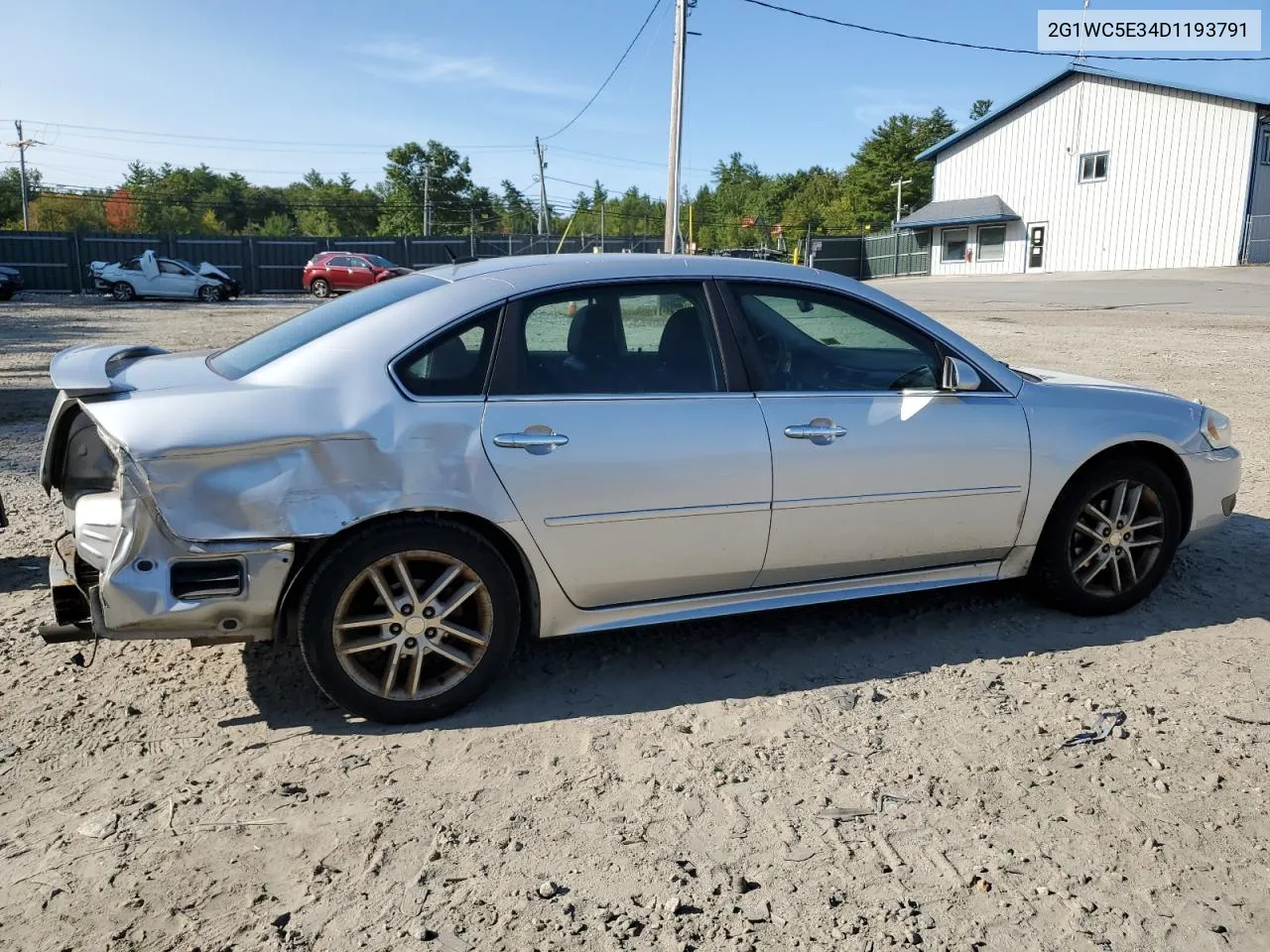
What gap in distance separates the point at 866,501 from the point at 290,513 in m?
2.15

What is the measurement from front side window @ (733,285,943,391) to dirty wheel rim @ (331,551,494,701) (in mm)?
1481

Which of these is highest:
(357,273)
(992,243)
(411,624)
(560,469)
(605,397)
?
(992,243)

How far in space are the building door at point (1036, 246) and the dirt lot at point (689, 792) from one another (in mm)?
43822

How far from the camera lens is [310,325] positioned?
3.79 m

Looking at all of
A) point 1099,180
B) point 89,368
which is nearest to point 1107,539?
point 89,368

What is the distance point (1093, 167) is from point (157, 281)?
122 feet

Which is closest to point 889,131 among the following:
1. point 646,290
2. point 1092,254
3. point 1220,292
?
point 1092,254

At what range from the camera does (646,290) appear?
3.85m

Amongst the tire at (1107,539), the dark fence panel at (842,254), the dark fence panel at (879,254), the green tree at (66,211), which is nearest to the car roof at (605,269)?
the tire at (1107,539)

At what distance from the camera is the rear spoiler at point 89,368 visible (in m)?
3.21

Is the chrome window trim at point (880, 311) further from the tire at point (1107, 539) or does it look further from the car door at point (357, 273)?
the car door at point (357, 273)

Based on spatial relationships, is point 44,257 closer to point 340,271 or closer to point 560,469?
point 340,271

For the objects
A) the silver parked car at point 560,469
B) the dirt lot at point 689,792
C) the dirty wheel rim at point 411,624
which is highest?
the silver parked car at point 560,469

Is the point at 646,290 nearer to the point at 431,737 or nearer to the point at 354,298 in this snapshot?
the point at 354,298
